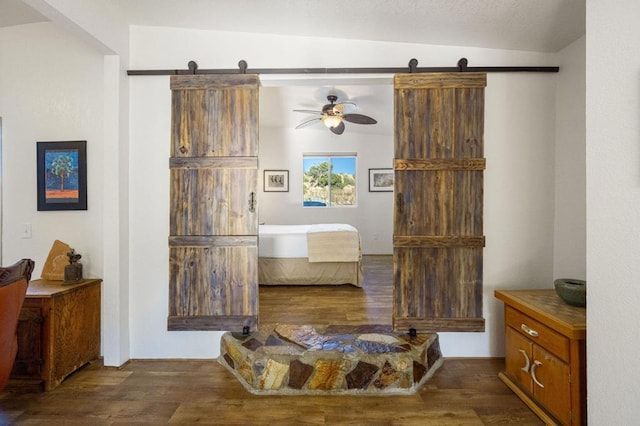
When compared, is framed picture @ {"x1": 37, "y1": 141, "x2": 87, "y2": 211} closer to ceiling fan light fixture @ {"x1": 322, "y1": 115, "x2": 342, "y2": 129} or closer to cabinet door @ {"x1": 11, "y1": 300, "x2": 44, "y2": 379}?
cabinet door @ {"x1": 11, "y1": 300, "x2": 44, "y2": 379}

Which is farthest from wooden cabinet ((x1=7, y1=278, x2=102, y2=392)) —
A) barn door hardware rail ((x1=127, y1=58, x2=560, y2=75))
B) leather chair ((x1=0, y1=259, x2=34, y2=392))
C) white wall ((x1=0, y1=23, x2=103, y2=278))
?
barn door hardware rail ((x1=127, y1=58, x2=560, y2=75))

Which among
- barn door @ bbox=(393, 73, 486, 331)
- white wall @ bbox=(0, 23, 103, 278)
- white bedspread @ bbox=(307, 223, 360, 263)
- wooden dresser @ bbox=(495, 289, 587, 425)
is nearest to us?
wooden dresser @ bbox=(495, 289, 587, 425)

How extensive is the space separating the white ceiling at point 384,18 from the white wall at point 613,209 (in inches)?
29.5

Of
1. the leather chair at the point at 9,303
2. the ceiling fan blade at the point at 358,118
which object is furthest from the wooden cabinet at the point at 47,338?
the ceiling fan blade at the point at 358,118

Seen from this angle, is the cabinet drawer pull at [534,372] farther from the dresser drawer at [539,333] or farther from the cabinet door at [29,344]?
the cabinet door at [29,344]

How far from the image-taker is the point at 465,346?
7.74 ft

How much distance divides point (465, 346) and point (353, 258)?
6.10ft

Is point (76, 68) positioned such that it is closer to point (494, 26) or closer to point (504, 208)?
point (494, 26)

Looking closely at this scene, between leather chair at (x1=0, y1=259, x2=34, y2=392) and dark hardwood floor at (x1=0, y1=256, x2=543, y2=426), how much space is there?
1.93ft

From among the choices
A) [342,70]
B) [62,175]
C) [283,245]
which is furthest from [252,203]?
[283,245]

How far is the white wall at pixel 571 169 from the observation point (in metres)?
2.13

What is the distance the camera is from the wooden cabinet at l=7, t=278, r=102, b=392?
1.94 m

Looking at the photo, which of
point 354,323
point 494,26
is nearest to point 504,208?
point 494,26

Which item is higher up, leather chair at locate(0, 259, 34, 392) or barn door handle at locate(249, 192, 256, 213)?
barn door handle at locate(249, 192, 256, 213)
